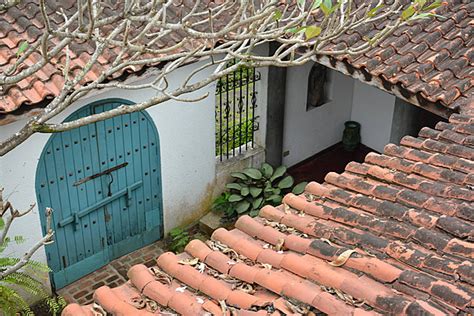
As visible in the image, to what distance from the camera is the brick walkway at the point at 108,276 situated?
28.4 ft

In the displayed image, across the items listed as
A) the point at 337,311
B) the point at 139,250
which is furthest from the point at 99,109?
the point at 337,311

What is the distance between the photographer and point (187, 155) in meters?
9.77

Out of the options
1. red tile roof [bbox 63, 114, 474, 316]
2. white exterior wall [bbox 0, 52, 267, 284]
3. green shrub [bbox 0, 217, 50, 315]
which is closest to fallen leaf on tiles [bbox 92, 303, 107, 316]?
red tile roof [bbox 63, 114, 474, 316]

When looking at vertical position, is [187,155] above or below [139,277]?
below

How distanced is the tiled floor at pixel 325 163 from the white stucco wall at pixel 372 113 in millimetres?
300

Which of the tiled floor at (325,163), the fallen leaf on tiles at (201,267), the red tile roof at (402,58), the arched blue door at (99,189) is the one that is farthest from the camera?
the tiled floor at (325,163)

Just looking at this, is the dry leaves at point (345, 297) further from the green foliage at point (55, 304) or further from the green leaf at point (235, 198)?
the green leaf at point (235, 198)

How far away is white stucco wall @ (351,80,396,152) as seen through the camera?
37.9ft

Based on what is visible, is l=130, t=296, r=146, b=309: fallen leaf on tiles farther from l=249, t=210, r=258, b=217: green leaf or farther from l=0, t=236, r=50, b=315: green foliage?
l=249, t=210, r=258, b=217: green leaf

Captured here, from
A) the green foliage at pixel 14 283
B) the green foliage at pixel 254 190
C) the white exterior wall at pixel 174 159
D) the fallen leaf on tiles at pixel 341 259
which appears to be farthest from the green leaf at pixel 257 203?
the fallen leaf on tiles at pixel 341 259

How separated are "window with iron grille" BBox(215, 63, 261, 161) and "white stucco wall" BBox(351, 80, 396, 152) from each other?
7.57 ft

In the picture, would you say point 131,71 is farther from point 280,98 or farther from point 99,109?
point 280,98

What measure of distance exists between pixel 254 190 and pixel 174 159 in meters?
1.52

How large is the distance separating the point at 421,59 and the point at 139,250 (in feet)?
16.9
